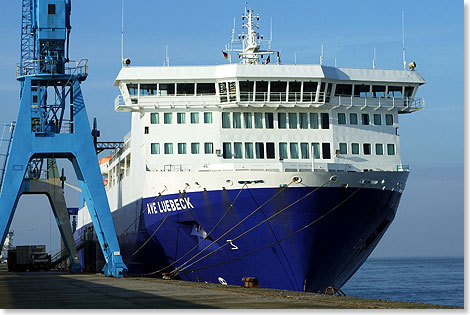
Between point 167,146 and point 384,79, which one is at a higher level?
point 384,79

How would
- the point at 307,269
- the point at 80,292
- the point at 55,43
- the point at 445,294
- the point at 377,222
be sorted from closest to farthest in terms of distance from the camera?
the point at 80,292 → the point at 307,269 → the point at 377,222 → the point at 55,43 → the point at 445,294

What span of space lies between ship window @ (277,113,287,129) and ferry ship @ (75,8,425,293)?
0.13 feet

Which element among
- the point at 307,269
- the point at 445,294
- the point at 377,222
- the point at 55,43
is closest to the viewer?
the point at 307,269

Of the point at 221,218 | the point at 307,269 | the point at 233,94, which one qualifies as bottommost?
the point at 307,269

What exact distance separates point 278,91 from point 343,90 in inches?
108

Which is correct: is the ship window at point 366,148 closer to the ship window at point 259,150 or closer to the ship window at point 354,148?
the ship window at point 354,148

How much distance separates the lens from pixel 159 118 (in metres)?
31.1

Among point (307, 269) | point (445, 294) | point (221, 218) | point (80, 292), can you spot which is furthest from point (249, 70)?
point (445, 294)

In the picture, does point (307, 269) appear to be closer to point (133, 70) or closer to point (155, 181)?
point (155, 181)

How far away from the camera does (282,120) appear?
3097 centimetres

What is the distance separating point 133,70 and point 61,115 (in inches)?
134

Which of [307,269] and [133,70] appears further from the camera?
[133,70]

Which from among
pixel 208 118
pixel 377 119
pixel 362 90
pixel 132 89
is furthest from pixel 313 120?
pixel 132 89

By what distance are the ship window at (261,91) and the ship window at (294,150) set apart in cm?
199
